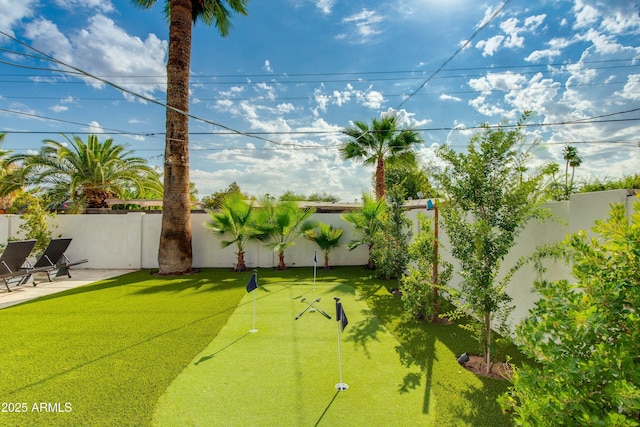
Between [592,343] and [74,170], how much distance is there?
57.7 feet

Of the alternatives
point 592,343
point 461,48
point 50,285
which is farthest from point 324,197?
point 592,343

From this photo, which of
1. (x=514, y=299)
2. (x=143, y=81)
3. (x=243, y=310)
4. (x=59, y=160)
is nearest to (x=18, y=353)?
(x=243, y=310)

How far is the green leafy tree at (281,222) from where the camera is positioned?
954 centimetres

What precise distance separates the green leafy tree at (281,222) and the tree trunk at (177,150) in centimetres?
236

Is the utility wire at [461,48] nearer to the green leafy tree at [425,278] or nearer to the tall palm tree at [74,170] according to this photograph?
the green leafy tree at [425,278]

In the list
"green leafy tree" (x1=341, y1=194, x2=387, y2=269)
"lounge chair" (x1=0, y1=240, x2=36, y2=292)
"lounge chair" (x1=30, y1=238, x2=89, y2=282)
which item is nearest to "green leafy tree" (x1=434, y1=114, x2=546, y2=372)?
"green leafy tree" (x1=341, y1=194, x2=387, y2=269)

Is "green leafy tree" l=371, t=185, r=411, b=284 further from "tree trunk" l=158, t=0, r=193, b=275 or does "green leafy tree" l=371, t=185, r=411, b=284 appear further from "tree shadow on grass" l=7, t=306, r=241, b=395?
"tree trunk" l=158, t=0, r=193, b=275

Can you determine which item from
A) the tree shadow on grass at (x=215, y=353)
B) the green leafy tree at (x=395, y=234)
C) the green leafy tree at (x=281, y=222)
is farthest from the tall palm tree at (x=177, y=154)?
the green leafy tree at (x=395, y=234)

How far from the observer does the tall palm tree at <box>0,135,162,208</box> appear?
13.1 m

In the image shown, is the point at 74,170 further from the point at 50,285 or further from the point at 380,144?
the point at 380,144

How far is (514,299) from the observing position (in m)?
4.07

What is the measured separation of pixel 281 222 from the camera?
31.3 feet

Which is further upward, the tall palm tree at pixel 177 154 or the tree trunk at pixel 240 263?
the tall palm tree at pixel 177 154

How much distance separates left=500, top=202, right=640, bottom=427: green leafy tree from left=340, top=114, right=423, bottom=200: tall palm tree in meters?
9.23
